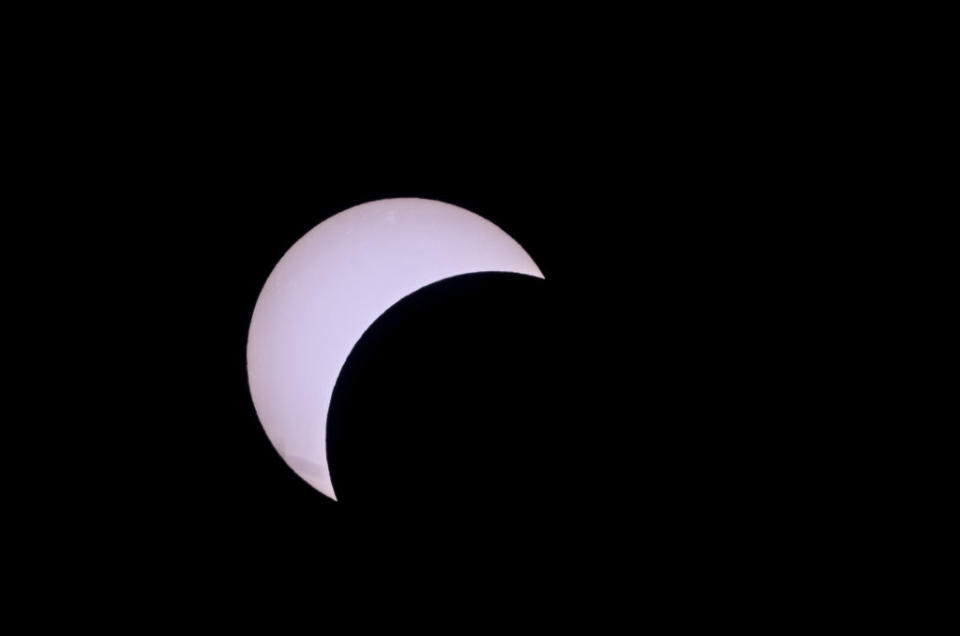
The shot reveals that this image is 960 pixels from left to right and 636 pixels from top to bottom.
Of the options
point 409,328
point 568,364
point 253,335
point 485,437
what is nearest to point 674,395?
point 568,364

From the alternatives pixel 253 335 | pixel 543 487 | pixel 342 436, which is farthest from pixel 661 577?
pixel 253 335

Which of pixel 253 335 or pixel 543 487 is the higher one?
pixel 253 335

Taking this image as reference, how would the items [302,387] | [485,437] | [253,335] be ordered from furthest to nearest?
[253,335]
[302,387]
[485,437]

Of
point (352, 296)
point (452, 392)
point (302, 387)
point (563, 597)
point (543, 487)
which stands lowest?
point (563, 597)

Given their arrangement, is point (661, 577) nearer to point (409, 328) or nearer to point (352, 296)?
point (409, 328)

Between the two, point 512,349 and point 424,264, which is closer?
point 512,349

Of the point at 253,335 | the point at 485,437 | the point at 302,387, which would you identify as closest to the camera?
the point at 485,437
